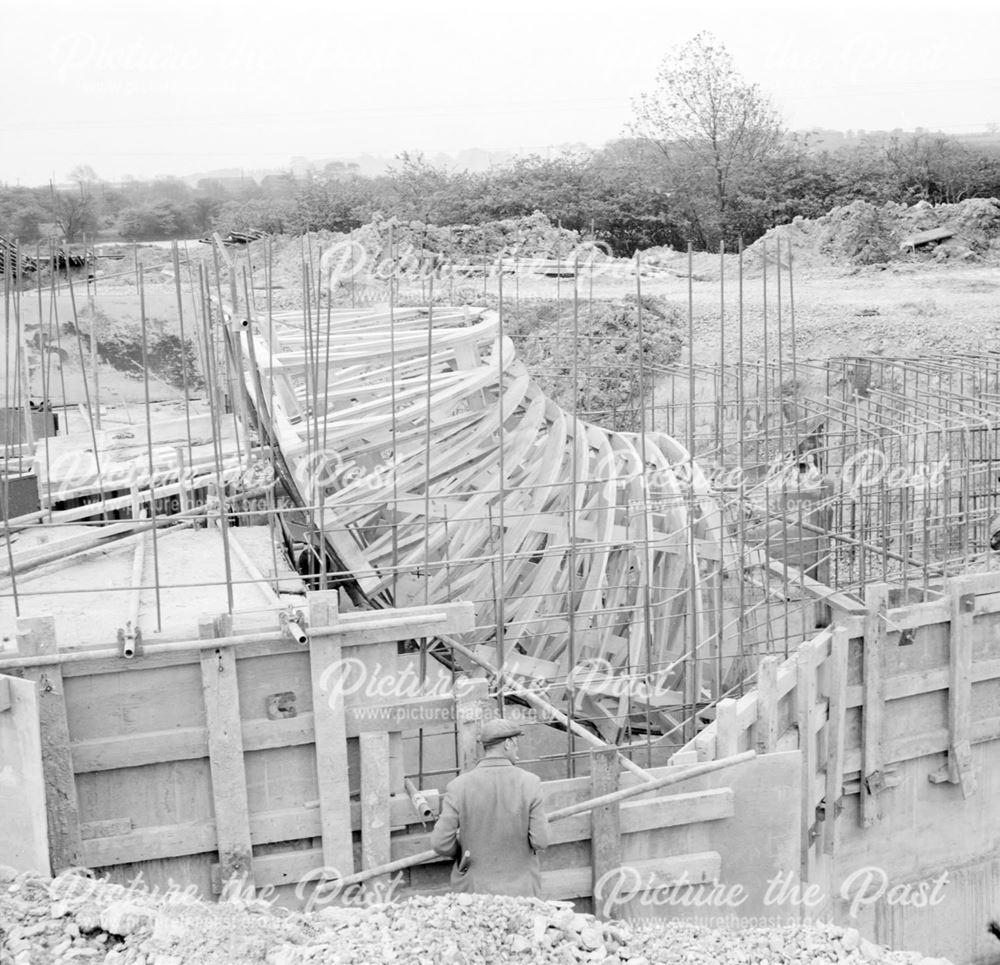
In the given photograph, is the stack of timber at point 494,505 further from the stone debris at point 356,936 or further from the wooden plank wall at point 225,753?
the stone debris at point 356,936

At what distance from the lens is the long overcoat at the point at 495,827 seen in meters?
5.56

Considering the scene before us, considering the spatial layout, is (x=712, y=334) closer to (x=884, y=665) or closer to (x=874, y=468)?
(x=874, y=468)

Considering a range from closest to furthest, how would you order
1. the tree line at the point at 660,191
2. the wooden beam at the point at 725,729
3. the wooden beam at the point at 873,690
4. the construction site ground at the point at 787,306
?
1. the wooden beam at the point at 725,729
2. the wooden beam at the point at 873,690
3. the construction site ground at the point at 787,306
4. the tree line at the point at 660,191

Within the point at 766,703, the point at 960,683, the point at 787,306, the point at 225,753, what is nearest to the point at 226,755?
the point at 225,753

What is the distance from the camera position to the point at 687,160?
86.7 feet

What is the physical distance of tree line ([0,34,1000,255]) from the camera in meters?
25.4

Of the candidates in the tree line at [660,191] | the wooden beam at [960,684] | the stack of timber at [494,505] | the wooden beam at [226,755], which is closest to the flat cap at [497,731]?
the wooden beam at [226,755]

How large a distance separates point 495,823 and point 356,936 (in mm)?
938

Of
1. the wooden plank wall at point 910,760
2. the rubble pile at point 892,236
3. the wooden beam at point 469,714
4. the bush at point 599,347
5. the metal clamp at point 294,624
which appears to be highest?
the rubble pile at point 892,236

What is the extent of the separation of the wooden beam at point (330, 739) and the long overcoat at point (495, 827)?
2.20ft

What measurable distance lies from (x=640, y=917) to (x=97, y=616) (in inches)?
126

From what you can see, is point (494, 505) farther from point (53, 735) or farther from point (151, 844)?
point (53, 735)

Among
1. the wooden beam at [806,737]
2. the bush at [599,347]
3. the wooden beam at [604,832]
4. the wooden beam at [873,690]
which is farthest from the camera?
the bush at [599,347]

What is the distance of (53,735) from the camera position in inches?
227
